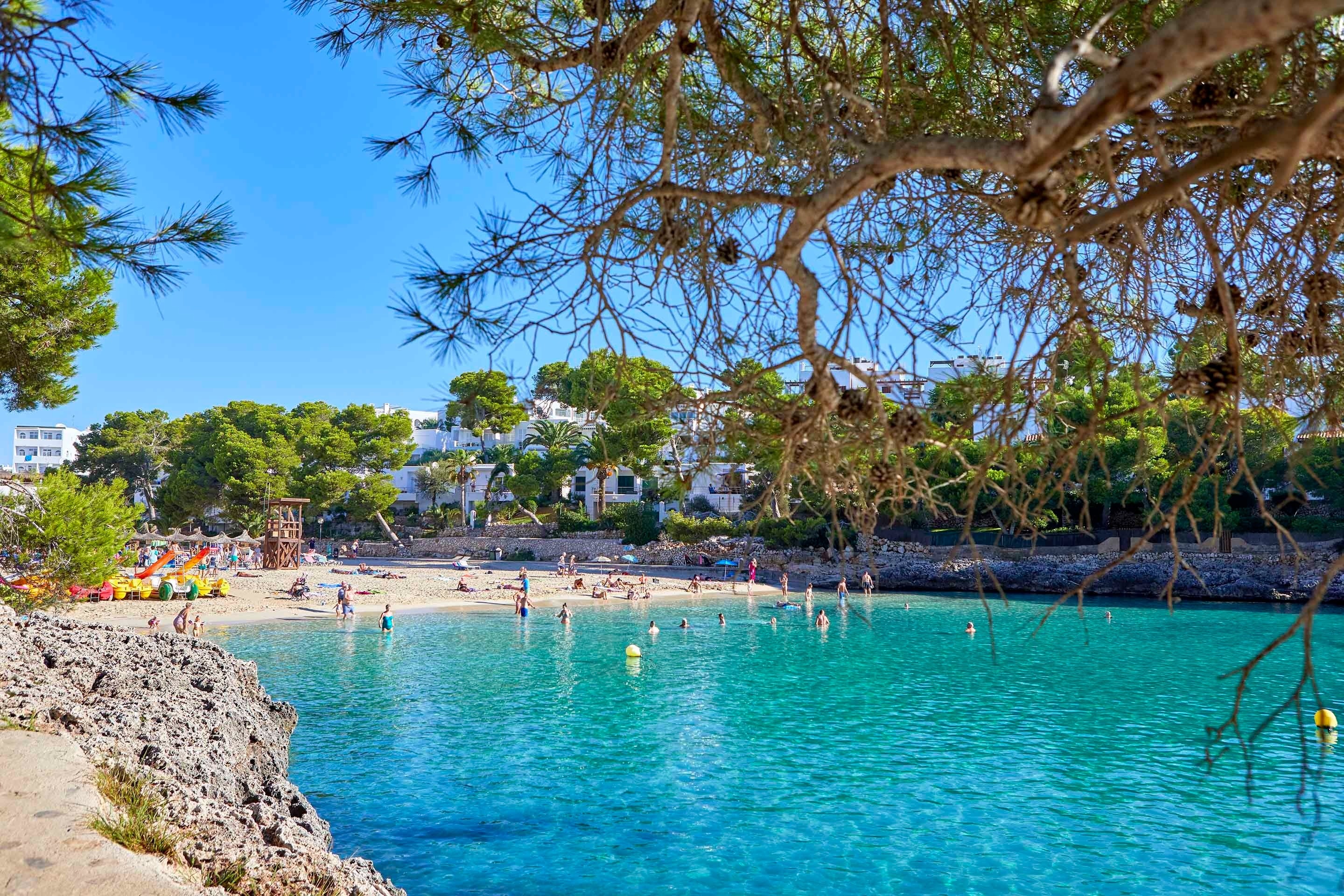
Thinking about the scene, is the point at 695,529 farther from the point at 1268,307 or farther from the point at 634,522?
the point at 1268,307

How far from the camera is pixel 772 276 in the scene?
3.00 m

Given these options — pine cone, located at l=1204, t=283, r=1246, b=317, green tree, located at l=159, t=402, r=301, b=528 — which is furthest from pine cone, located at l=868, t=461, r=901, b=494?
green tree, located at l=159, t=402, r=301, b=528

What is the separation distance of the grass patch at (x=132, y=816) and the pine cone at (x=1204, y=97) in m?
5.97

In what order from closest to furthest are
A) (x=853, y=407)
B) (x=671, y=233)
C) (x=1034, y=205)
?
(x=1034, y=205)
(x=853, y=407)
(x=671, y=233)

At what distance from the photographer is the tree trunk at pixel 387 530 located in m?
49.6

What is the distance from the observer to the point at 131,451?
5772 cm

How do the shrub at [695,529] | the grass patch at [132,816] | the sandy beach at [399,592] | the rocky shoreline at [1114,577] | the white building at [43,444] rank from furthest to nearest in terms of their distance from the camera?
1. the white building at [43,444]
2. the shrub at [695,529]
3. the rocky shoreline at [1114,577]
4. the sandy beach at [399,592]
5. the grass patch at [132,816]

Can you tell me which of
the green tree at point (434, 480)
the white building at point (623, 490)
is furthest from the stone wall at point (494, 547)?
the green tree at point (434, 480)

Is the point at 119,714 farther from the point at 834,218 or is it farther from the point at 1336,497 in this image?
the point at 1336,497

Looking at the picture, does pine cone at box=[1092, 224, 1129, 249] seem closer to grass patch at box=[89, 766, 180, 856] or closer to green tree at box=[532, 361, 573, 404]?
green tree at box=[532, 361, 573, 404]

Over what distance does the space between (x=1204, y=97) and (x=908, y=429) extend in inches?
46.2

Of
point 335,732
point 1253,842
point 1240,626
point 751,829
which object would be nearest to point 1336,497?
point 1240,626

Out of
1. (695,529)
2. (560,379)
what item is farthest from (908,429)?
(695,529)

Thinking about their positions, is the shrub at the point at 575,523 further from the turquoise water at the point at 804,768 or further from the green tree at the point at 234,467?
the turquoise water at the point at 804,768
